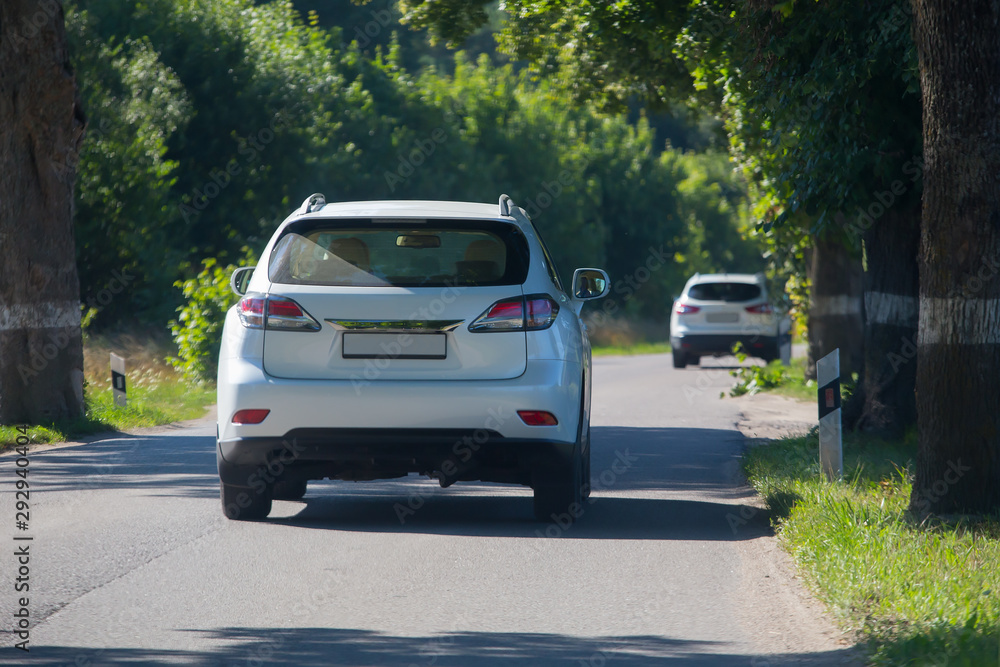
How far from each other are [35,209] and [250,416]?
22.9 ft

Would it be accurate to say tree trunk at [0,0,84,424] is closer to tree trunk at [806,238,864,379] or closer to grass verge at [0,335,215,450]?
grass verge at [0,335,215,450]

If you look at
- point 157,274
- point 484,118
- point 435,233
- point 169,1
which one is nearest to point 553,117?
point 484,118

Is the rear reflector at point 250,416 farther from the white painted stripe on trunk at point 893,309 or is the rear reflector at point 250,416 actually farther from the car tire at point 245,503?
the white painted stripe on trunk at point 893,309

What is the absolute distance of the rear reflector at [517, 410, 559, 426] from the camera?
6926mm

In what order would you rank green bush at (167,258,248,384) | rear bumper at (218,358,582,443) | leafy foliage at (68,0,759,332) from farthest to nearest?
leafy foliage at (68,0,759,332)
green bush at (167,258,248,384)
rear bumper at (218,358,582,443)

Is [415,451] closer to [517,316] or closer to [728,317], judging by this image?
[517,316]

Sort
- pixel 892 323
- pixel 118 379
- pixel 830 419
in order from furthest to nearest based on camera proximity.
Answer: pixel 118 379 < pixel 892 323 < pixel 830 419

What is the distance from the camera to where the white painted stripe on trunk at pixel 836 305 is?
19484 mm

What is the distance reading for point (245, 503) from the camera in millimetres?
7668

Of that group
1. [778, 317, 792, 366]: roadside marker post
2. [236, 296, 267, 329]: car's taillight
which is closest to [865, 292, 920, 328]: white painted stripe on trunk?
[236, 296, 267, 329]: car's taillight

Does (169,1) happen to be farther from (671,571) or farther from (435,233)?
(671,571)

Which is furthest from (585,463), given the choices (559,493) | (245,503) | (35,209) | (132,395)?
(132,395)

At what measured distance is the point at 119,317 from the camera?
85.7 feet

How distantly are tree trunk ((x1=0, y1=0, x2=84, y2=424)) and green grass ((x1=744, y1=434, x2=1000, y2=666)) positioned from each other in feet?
26.1
